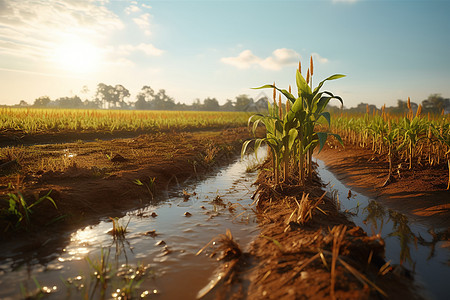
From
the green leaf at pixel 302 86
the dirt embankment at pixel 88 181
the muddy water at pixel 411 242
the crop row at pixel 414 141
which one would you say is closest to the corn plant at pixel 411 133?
the crop row at pixel 414 141

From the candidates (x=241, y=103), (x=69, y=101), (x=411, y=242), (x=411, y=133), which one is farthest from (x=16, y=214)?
(x=69, y=101)

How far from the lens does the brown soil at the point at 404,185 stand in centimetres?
385

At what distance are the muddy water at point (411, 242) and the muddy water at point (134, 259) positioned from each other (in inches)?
61.3

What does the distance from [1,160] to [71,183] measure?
6.18 feet

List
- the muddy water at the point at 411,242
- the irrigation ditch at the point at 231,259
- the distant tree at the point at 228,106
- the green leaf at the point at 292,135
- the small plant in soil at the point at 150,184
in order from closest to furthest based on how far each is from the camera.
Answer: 1. the irrigation ditch at the point at 231,259
2. the muddy water at the point at 411,242
3. the green leaf at the point at 292,135
4. the small plant in soil at the point at 150,184
5. the distant tree at the point at 228,106

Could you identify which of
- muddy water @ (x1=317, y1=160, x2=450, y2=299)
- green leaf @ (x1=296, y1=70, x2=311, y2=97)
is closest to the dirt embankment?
green leaf @ (x1=296, y1=70, x2=311, y2=97)

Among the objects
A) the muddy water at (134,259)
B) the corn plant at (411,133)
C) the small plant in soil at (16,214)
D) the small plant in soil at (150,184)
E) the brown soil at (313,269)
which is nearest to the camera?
the brown soil at (313,269)

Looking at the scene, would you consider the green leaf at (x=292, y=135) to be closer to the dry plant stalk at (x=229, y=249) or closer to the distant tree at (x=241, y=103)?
the dry plant stalk at (x=229, y=249)

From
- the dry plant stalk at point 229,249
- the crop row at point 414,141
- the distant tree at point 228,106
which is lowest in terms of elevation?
the dry plant stalk at point 229,249

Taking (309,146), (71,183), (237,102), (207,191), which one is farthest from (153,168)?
(237,102)

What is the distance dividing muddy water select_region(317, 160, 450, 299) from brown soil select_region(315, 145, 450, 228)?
24 centimetres

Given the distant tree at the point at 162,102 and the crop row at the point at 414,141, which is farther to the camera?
the distant tree at the point at 162,102

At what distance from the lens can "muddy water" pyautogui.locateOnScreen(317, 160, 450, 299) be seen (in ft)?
7.61

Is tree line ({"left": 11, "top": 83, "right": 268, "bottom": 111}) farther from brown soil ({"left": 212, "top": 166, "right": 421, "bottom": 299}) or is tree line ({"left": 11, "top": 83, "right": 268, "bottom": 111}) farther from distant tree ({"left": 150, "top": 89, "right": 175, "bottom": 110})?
brown soil ({"left": 212, "top": 166, "right": 421, "bottom": 299})
